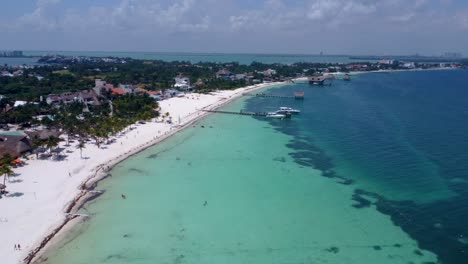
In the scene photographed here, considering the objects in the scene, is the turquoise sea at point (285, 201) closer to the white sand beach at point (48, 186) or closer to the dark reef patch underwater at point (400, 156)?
the dark reef patch underwater at point (400, 156)

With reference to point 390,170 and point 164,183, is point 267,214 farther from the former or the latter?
point 390,170

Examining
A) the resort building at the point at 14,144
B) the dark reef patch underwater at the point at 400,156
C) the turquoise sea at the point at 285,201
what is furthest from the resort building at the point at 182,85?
the resort building at the point at 14,144

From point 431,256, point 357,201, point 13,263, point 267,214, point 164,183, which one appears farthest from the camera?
point 164,183

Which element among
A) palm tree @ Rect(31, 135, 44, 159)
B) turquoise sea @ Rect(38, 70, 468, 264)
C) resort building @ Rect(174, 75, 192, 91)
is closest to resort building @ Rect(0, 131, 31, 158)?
palm tree @ Rect(31, 135, 44, 159)

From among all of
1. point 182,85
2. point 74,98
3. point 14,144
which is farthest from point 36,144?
point 182,85

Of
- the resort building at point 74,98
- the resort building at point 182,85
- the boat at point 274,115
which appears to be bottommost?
the boat at point 274,115

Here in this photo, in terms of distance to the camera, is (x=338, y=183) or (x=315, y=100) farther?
(x=315, y=100)

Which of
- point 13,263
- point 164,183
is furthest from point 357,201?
point 13,263
